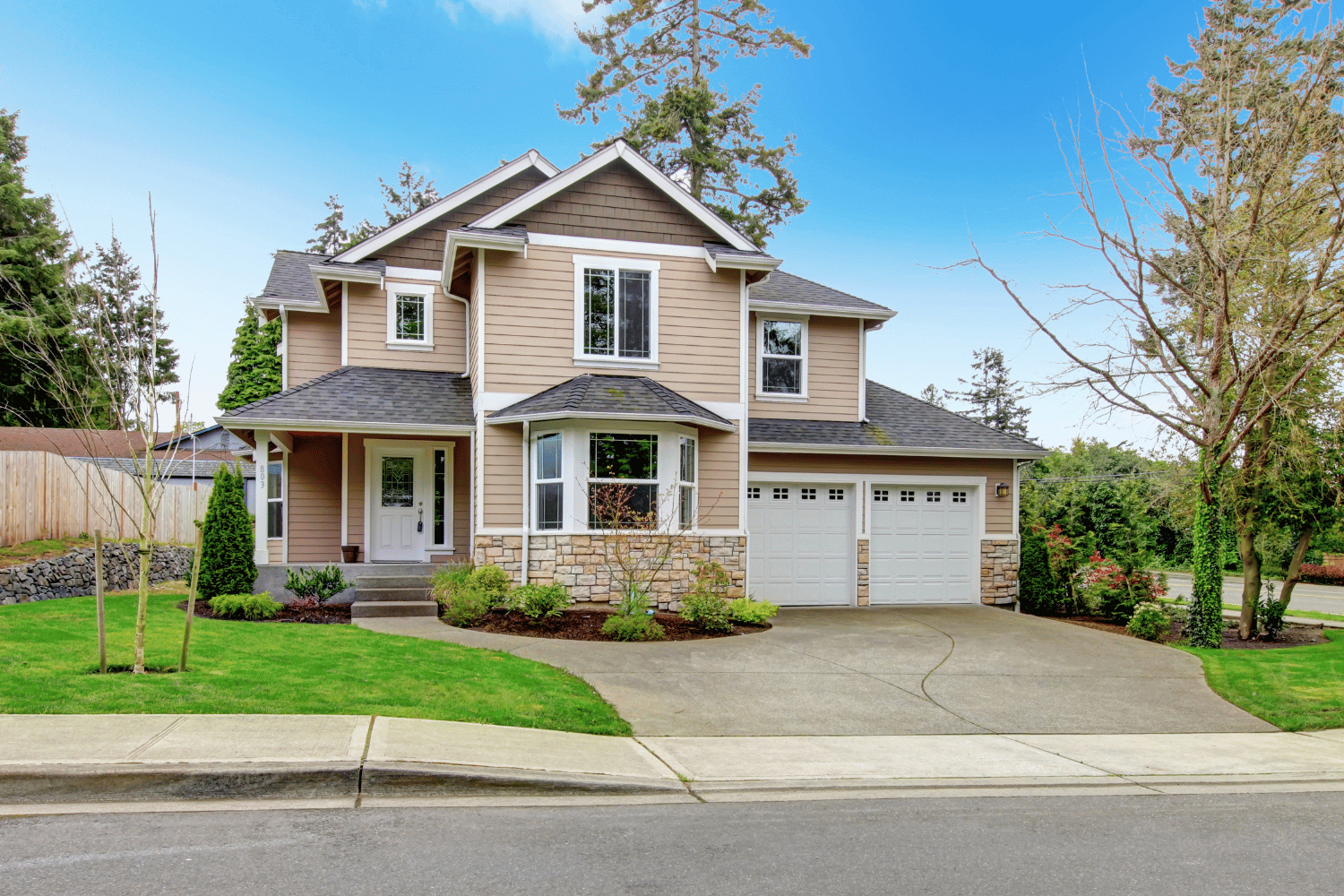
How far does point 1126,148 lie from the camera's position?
13047 millimetres

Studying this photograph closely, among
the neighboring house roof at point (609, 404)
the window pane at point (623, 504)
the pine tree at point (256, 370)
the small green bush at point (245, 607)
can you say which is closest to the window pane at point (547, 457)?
the neighboring house roof at point (609, 404)

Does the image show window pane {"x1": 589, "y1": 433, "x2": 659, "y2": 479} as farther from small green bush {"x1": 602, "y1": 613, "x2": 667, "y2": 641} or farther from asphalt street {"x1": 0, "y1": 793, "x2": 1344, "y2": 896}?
asphalt street {"x1": 0, "y1": 793, "x2": 1344, "y2": 896}

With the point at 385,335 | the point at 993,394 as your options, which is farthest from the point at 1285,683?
the point at 993,394

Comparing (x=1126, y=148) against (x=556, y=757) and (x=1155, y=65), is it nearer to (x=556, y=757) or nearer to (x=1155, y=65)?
(x=556, y=757)

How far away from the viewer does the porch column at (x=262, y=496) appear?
47.2 feet

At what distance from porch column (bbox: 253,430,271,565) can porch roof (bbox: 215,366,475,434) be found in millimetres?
616

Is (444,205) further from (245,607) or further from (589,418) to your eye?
(245,607)

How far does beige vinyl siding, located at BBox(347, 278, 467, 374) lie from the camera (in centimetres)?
1605

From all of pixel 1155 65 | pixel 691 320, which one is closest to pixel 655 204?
pixel 691 320

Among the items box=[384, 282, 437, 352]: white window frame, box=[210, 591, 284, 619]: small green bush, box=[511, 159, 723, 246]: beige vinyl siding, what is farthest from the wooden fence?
box=[511, 159, 723, 246]: beige vinyl siding

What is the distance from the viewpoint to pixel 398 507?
1595 centimetres

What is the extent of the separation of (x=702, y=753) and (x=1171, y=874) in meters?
3.18

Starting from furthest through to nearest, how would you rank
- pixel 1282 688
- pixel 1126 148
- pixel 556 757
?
pixel 1126 148 → pixel 1282 688 → pixel 556 757

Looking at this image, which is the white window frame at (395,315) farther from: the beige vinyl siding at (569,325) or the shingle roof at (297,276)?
the beige vinyl siding at (569,325)
